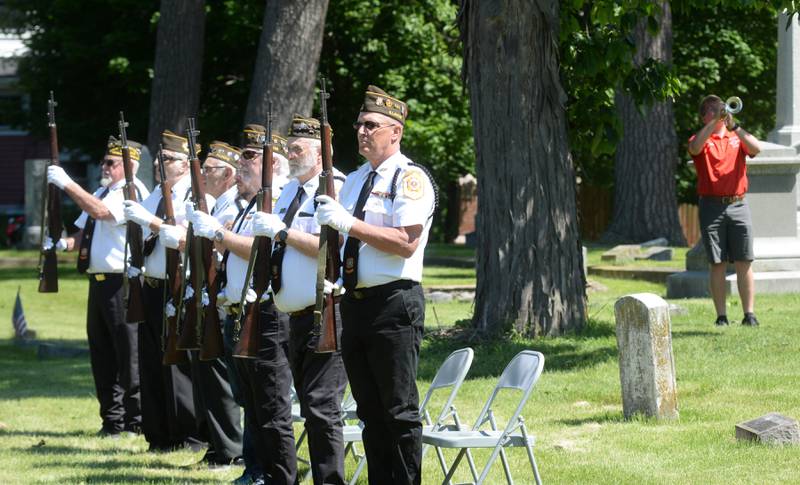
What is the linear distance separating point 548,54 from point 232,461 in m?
5.14

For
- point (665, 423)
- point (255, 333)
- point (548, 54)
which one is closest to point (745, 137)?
A: point (548, 54)

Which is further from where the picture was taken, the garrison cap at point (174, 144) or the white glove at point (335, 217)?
the garrison cap at point (174, 144)

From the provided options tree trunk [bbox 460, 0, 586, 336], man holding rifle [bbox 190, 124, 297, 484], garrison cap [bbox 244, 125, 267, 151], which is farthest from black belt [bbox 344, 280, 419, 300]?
tree trunk [bbox 460, 0, 586, 336]

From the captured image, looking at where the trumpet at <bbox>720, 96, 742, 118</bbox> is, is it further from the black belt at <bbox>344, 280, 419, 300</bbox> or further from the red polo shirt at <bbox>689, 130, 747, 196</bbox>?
the black belt at <bbox>344, 280, 419, 300</bbox>

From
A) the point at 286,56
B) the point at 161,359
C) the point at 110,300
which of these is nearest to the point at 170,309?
the point at 161,359

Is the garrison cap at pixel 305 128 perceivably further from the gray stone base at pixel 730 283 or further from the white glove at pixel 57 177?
the gray stone base at pixel 730 283

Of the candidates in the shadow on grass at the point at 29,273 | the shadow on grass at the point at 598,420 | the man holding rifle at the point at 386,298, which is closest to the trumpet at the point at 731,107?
the shadow on grass at the point at 598,420

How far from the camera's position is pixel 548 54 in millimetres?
12281

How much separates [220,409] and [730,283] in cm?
782

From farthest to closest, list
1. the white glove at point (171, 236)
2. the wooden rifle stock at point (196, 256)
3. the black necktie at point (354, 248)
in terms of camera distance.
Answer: the white glove at point (171, 236) < the wooden rifle stock at point (196, 256) < the black necktie at point (354, 248)

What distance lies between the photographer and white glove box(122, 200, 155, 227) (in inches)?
368

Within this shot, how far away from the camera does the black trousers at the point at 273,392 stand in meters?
7.60

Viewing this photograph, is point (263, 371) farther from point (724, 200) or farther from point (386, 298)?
point (724, 200)

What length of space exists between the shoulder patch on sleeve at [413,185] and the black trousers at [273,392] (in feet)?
4.74
